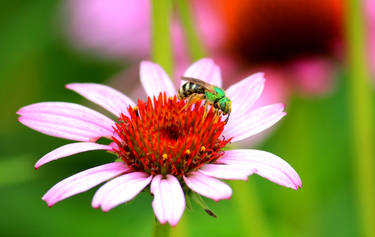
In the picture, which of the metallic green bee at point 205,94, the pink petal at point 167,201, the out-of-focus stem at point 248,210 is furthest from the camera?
the out-of-focus stem at point 248,210

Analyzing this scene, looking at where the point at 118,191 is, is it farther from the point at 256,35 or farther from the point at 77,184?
the point at 256,35

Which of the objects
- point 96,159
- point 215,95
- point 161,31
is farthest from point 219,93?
point 96,159

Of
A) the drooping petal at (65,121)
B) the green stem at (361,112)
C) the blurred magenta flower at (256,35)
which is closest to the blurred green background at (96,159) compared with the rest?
the blurred magenta flower at (256,35)

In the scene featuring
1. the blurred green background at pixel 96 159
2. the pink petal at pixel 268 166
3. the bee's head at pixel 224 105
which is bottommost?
the blurred green background at pixel 96 159

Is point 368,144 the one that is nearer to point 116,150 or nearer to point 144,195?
point 116,150

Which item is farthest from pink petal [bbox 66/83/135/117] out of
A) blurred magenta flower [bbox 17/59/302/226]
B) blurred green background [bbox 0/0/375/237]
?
blurred green background [bbox 0/0/375/237]

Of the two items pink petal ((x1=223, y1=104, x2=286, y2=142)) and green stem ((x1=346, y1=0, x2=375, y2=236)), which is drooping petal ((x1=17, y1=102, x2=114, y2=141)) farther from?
green stem ((x1=346, y1=0, x2=375, y2=236))

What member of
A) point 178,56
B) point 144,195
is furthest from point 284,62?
point 144,195

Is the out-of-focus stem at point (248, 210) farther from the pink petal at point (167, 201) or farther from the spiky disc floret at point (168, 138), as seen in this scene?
the pink petal at point (167, 201)
